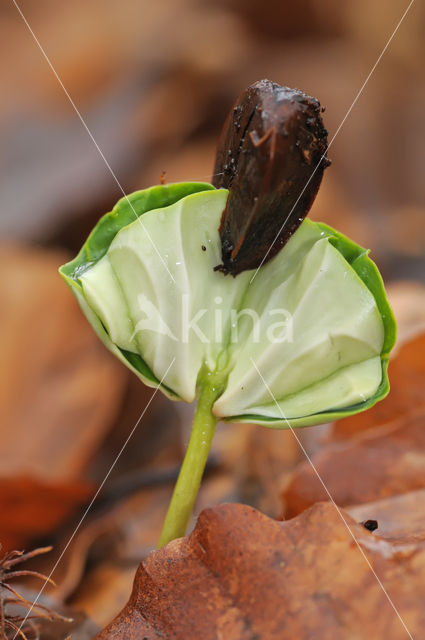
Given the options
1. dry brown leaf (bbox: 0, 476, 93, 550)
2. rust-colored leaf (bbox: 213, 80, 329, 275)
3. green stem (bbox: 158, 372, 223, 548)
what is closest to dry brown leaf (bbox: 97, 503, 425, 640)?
green stem (bbox: 158, 372, 223, 548)

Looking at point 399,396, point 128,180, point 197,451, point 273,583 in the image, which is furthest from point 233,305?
point 128,180

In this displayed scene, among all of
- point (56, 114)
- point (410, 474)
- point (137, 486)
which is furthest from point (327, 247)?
point (56, 114)

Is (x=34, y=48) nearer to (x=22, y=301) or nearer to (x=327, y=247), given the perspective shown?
(x=22, y=301)

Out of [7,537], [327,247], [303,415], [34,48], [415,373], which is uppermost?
[34,48]

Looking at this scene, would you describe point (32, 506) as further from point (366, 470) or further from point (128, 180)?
point (128, 180)

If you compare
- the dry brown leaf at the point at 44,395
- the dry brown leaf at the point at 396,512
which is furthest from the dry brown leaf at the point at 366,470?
the dry brown leaf at the point at 44,395

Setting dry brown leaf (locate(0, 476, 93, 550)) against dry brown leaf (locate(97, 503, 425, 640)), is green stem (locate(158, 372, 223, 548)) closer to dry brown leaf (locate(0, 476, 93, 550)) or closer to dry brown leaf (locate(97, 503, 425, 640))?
dry brown leaf (locate(97, 503, 425, 640))
